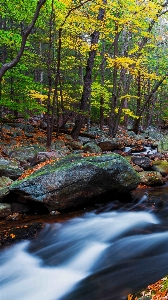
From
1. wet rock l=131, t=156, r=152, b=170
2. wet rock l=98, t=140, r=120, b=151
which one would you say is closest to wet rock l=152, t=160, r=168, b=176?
wet rock l=131, t=156, r=152, b=170

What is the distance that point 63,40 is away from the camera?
45.2 feet

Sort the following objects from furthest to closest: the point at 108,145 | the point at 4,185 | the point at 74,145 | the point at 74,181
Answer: the point at 108,145
the point at 74,145
the point at 4,185
the point at 74,181

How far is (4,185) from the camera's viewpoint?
26.6 feet

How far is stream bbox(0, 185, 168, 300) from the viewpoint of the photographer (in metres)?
4.73

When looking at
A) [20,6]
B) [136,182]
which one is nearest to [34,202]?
[136,182]

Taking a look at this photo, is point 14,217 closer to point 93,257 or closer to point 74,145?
point 93,257

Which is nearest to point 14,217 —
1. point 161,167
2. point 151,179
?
point 151,179

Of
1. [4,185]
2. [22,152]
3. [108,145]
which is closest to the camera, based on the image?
[4,185]

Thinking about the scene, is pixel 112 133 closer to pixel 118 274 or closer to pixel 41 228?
pixel 41 228

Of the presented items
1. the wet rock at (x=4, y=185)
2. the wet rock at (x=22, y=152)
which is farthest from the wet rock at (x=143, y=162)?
the wet rock at (x=4, y=185)

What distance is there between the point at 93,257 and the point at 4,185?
11.3ft

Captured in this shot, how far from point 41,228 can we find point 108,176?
7.65 feet

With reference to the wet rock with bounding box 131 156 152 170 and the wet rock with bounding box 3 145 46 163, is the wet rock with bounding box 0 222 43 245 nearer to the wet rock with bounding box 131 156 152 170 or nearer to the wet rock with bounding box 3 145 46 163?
the wet rock with bounding box 3 145 46 163

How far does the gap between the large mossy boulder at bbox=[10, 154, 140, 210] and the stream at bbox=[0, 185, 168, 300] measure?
575 mm
